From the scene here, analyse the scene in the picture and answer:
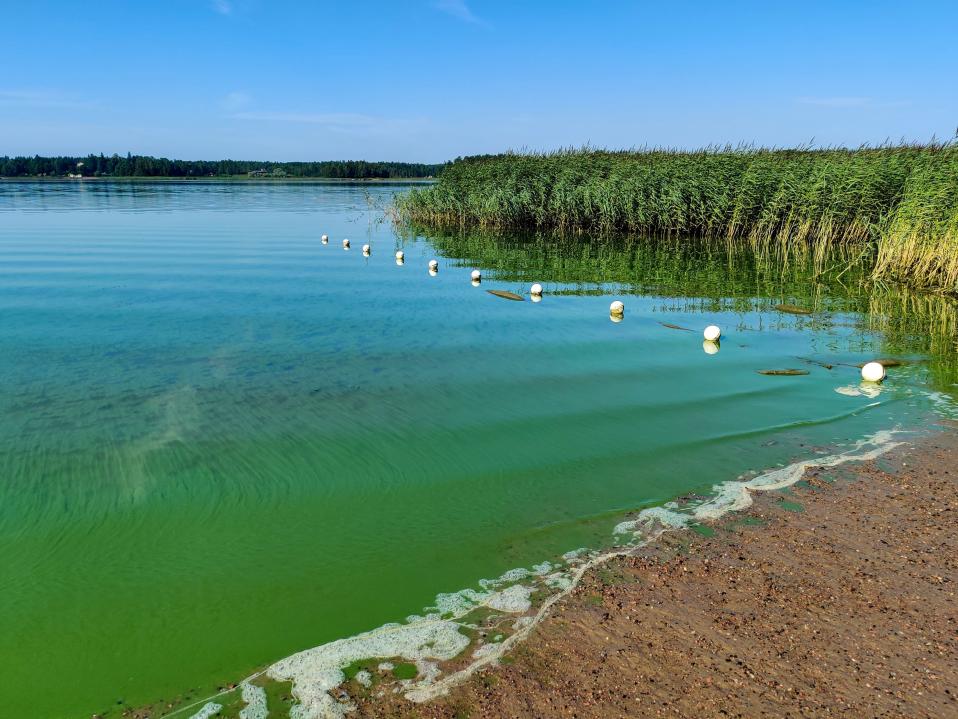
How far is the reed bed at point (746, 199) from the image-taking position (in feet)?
58.7

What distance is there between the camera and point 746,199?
2606 cm

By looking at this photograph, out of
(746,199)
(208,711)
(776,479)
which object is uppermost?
(746,199)

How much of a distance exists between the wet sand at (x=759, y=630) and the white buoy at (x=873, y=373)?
4.17 meters

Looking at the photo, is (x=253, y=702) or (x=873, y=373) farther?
(x=873, y=373)

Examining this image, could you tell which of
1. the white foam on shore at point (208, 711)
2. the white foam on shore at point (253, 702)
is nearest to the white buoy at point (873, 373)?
the white foam on shore at point (253, 702)

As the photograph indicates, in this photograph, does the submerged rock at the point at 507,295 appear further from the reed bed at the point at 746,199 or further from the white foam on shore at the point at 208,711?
the white foam on shore at the point at 208,711

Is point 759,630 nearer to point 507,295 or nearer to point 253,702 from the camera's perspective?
point 253,702

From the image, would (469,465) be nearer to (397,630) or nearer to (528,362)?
(397,630)

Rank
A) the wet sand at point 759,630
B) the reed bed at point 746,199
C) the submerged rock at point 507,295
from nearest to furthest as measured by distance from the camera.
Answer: the wet sand at point 759,630 < the submerged rock at point 507,295 < the reed bed at point 746,199

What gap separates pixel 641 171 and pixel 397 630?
27117 mm

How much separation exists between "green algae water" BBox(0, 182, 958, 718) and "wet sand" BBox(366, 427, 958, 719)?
85 centimetres

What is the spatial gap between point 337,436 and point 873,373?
7501mm

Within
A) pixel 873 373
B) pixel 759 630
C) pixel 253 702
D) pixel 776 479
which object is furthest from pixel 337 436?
pixel 873 373

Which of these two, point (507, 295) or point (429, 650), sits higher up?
point (507, 295)
